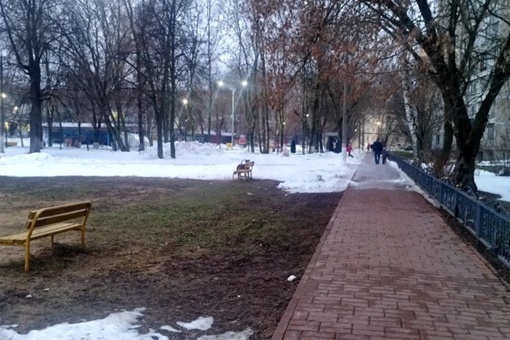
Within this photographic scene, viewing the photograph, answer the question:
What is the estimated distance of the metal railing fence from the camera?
6.88m

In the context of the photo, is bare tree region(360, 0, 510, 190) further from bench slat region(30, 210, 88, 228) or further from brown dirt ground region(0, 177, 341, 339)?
bench slat region(30, 210, 88, 228)

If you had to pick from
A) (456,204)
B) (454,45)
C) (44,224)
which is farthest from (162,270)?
(454,45)

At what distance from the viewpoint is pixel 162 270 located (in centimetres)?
659

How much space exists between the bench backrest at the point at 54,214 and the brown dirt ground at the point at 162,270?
22.2 inches

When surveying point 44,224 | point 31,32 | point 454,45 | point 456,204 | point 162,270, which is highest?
point 31,32

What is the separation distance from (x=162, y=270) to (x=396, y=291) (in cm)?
304

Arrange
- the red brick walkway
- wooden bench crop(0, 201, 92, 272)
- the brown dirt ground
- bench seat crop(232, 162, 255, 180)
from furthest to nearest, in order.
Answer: bench seat crop(232, 162, 255, 180) → wooden bench crop(0, 201, 92, 272) → the brown dirt ground → the red brick walkway

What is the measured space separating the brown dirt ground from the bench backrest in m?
0.56

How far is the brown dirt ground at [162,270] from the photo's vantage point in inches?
193

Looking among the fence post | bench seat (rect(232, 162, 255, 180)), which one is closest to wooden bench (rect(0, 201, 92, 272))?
the fence post

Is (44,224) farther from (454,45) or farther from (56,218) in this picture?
(454,45)

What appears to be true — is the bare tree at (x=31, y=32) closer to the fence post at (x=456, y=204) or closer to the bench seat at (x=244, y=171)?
the bench seat at (x=244, y=171)

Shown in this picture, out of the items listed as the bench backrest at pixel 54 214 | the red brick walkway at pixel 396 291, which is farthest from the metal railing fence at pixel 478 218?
the bench backrest at pixel 54 214

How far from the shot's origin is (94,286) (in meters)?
5.78
